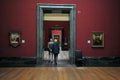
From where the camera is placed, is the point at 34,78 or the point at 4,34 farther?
the point at 4,34

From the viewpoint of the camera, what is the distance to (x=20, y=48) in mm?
18234

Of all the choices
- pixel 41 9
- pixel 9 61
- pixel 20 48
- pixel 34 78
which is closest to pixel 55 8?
pixel 41 9

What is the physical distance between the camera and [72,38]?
1841 centimetres

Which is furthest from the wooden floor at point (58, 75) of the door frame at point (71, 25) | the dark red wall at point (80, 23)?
the dark red wall at point (80, 23)

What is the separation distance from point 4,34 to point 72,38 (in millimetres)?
4708

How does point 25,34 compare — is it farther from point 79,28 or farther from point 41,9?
point 79,28

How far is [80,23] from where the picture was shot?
1838 cm

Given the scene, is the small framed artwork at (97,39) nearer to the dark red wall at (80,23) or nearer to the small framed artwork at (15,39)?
the dark red wall at (80,23)

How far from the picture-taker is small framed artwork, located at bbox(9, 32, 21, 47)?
Answer: 18.2 m

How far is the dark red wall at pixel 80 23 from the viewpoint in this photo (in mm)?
18188

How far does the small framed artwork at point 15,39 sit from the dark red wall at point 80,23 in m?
0.25

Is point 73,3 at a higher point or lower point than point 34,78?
higher

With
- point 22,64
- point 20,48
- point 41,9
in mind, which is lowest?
point 22,64

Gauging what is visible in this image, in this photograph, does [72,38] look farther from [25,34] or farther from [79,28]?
[25,34]
